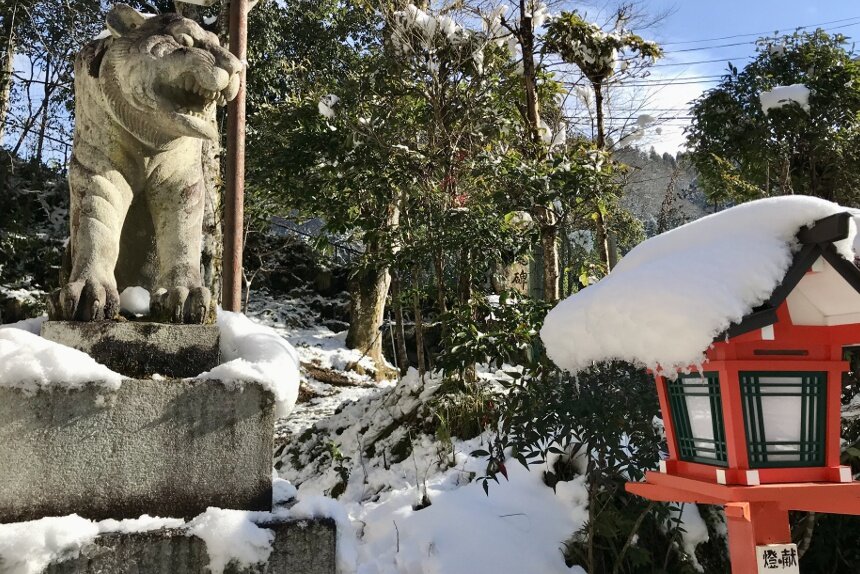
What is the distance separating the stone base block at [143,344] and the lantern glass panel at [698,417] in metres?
1.47

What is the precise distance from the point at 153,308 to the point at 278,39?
30.3ft

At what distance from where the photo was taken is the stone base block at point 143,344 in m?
1.92

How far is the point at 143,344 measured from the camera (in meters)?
2.00

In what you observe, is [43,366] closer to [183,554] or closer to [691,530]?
[183,554]

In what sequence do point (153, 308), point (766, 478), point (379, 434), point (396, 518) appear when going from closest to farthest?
1. point (766, 478)
2. point (153, 308)
3. point (396, 518)
4. point (379, 434)

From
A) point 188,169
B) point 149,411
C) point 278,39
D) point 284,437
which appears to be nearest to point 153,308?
point 149,411

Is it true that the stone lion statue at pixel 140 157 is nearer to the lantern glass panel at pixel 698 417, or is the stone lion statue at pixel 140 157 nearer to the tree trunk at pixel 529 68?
the lantern glass panel at pixel 698 417

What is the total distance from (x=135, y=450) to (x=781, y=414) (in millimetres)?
1798

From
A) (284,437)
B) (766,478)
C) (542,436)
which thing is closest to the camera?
(766,478)

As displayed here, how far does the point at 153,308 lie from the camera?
6.92ft

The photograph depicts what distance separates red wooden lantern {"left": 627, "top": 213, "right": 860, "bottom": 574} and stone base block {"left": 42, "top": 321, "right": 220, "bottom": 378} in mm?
1516

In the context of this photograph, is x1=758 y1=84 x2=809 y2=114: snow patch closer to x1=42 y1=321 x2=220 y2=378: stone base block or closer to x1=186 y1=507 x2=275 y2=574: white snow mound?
x1=42 y1=321 x2=220 y2=378: stone base block

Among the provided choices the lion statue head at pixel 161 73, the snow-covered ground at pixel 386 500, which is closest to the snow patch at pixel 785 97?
the snow-covered ground at pixel 386 500

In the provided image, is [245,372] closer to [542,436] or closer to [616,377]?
[542,436]
